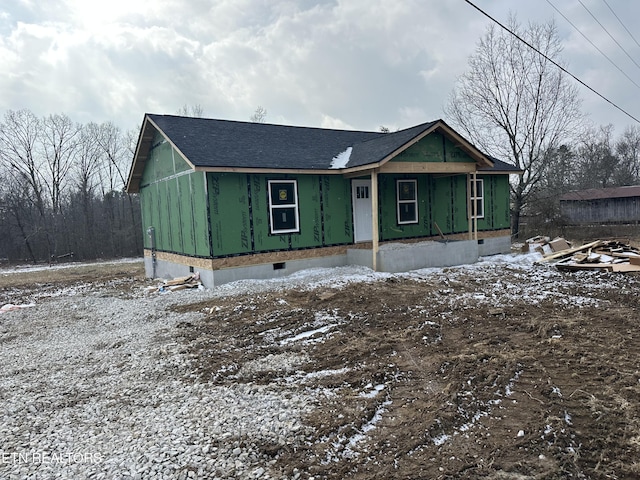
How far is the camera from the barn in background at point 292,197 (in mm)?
10953

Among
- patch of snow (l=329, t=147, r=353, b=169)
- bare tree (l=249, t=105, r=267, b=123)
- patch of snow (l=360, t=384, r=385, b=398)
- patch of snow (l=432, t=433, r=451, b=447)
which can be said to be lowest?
patch of snow (l=360, t=384, r=385, b=398)

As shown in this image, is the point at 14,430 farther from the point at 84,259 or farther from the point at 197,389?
the point at 84,259

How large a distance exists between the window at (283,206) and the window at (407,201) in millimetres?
3965

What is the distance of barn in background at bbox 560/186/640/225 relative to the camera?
27.7 m

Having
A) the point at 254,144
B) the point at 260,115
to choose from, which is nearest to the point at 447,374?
the point at 254,144

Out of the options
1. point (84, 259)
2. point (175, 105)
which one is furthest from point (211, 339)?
point (175, 105)

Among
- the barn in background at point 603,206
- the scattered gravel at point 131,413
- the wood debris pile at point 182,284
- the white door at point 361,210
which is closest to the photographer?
the scattered gravel at point 131,413

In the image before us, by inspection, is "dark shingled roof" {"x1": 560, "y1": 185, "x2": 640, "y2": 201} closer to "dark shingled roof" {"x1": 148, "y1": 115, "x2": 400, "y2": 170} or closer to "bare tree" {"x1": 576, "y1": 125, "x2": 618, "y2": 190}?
"bare tree" {"x1": 576, "y1": 125, "x2": 618, "y2": 190}

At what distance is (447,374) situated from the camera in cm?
453

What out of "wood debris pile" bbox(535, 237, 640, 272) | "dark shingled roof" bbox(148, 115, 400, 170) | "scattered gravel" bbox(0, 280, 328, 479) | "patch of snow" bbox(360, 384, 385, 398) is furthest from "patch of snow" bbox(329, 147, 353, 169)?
"patch of snow" bbox(360, 384, 385, 398)

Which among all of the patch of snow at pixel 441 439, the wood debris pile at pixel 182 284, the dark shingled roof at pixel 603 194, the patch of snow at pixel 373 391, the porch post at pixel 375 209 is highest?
the dark shingled roof at pixel 603 194

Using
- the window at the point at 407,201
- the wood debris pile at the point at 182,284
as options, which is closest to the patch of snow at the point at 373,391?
the wood debris pile at the point at 182,284

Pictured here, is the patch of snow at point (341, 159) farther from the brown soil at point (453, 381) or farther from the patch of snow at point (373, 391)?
the patch of snow at point (373, 391)

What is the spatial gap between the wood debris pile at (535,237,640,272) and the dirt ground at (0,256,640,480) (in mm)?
2270
